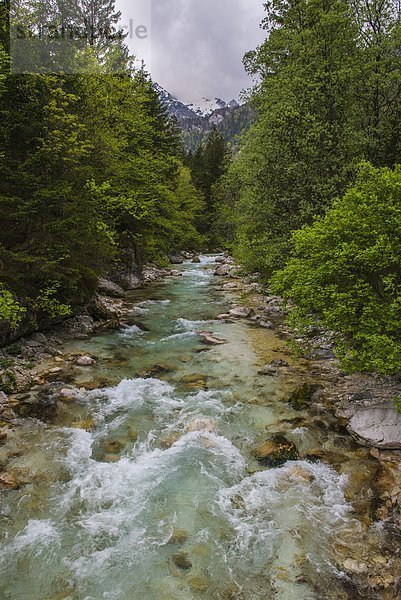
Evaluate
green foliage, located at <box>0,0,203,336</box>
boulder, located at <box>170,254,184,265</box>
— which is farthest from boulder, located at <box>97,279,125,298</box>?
boulder, located at <box>170,254,184,265</box>

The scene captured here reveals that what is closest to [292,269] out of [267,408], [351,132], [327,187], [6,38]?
[267,408]

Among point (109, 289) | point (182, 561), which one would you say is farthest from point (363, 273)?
point (109, 289)

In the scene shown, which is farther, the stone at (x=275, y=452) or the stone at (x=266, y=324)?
the stone at (x=266, y=324)

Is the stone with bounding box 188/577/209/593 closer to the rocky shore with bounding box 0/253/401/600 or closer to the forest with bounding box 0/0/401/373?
the rocky shore with bounding box 0/253/401/600

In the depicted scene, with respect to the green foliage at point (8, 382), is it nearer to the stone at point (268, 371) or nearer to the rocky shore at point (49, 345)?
the rocky shore at point (49, 345)

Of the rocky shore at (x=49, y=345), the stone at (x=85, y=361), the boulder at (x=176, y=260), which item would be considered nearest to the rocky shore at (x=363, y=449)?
the stone at (x=85, y=361)

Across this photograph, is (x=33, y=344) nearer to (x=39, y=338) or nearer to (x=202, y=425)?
(x=39, y=338)

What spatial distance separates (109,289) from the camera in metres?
20.7

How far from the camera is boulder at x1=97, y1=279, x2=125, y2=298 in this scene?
2014 centimetres

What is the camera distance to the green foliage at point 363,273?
6.98 meters

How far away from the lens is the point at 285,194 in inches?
673

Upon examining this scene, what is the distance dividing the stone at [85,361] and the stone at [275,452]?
6.06 meters

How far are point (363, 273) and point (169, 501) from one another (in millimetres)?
5853

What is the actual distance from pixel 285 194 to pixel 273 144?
2.31 metres
